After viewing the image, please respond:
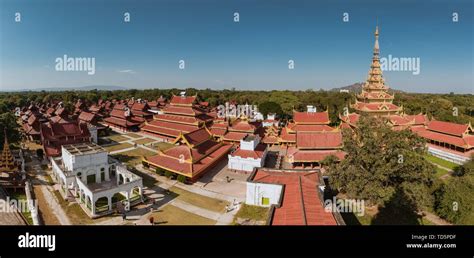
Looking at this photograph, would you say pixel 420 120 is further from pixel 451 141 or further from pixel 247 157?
pixel 247 157

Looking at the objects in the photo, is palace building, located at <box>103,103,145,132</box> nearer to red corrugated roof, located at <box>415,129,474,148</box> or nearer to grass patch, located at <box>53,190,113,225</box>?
grass patch, located at <box>53,190,113,225</box>

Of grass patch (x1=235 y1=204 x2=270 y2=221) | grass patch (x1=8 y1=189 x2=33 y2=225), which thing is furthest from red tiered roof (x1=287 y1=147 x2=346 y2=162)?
grass patch (x1=8 y1=189 x2=33 y2=225)

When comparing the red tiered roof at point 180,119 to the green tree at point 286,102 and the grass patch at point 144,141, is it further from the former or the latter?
the green tree at point 286,102

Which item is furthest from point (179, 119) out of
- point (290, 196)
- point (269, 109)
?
point (290, 196)

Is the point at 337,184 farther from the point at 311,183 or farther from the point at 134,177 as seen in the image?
the point at 134,177

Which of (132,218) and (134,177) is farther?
(134,177)
